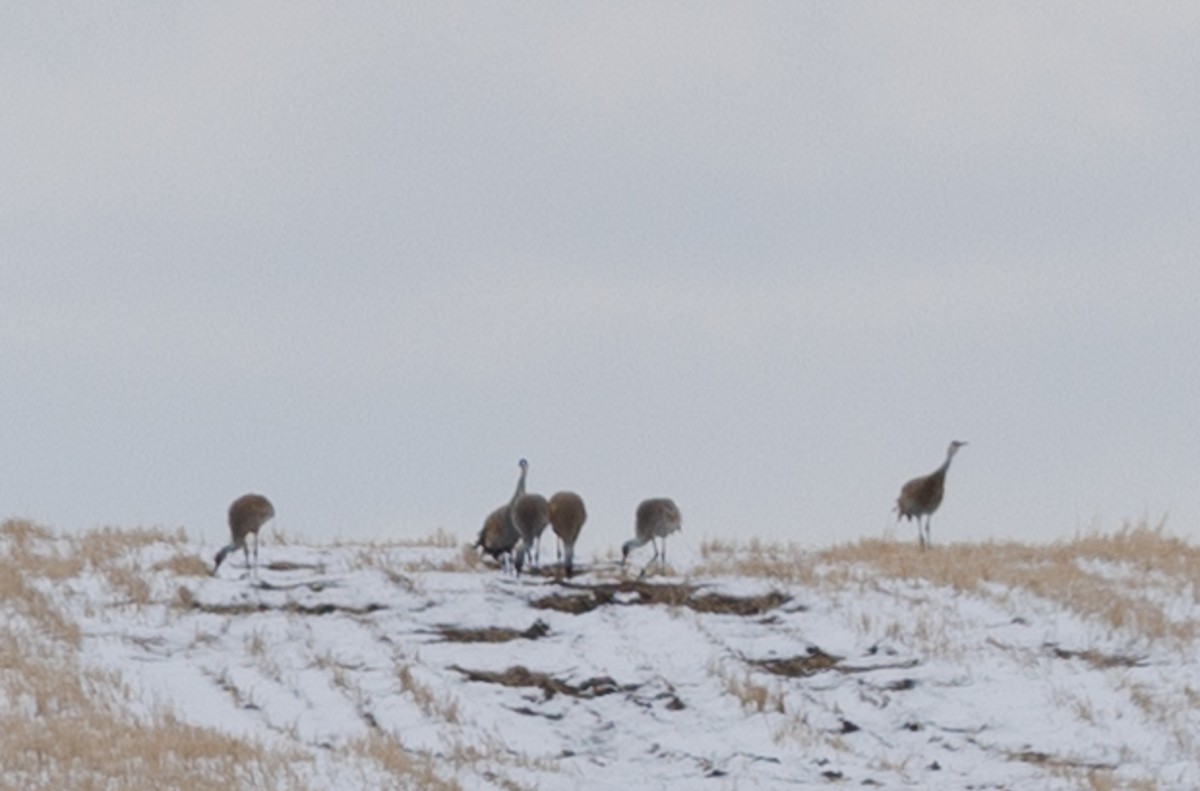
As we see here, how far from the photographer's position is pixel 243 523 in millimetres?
25547

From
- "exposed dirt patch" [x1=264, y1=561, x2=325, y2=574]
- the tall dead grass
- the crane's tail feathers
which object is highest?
the crane's tail feathers

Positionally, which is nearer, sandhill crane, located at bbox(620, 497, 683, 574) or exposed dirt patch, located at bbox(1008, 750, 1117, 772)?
exposed dirt patch, located at bbox(1008, 750, 1117, 772)

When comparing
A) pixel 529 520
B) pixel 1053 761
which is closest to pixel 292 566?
pixel 529 520

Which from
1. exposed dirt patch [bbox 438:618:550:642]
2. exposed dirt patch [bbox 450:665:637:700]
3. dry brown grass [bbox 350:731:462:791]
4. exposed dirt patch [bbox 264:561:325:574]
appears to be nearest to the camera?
dry brown grass [bbox 350:731:462:791]

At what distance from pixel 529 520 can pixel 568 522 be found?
0.49 meters

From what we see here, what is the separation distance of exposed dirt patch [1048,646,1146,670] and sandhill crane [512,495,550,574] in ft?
22.5

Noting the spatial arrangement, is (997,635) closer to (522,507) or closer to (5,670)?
(522,507)

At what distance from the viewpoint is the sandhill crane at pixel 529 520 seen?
82.7 feet

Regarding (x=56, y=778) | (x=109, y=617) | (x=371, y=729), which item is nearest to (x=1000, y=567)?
(x=371, y=729)

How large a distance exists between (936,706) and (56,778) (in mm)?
8638

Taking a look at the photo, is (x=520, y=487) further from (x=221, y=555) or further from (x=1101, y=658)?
(x=1101, y=658)

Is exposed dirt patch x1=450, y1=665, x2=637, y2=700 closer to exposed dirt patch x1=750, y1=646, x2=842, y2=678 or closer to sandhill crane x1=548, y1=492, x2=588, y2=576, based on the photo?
exposed dirt patch x1=750, y1=646, x2=842, y2=678

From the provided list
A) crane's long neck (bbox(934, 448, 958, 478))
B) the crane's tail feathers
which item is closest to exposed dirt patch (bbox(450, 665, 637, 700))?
the crane's tail feathers

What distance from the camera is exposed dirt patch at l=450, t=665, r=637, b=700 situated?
2109 cm
